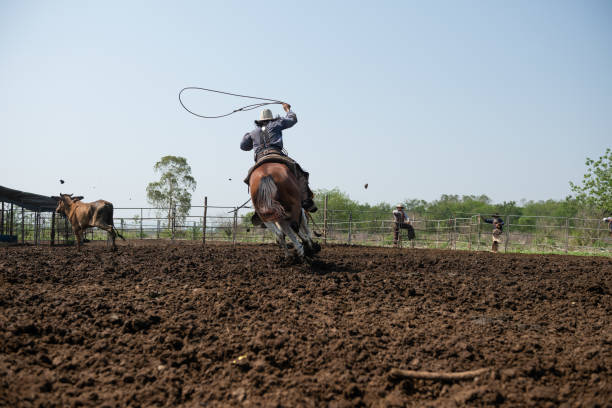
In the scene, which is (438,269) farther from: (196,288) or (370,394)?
(370,394)

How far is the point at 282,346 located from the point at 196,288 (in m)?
2.34

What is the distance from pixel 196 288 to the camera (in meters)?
5.50

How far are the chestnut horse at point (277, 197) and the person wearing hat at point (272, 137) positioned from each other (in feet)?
1.81

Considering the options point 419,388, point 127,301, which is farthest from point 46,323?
point 419,388

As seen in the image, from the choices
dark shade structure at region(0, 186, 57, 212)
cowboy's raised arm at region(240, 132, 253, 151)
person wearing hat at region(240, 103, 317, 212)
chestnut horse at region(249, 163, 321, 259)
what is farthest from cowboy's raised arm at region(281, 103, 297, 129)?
dark shade structure at region(0, 186, 57, 212)

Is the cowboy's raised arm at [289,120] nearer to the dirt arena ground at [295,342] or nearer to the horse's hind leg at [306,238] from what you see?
the horse's hind leg at [306,238]

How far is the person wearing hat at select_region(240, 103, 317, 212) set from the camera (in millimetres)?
7672

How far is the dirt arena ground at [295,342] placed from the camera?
2.72 meters

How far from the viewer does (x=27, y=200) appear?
68.9ft

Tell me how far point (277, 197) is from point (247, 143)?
172 centimetres

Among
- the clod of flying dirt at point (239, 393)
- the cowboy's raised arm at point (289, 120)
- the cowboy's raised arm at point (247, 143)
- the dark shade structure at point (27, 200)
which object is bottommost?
the clod of flying dirt at point (239, 393)

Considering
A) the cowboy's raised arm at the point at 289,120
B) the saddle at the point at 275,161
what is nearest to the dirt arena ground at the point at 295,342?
the saddle at the point at 275,161

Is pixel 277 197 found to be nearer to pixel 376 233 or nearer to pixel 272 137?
pixel 272 137

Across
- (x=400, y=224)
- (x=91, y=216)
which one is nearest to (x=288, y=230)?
(x=91, y=216)
